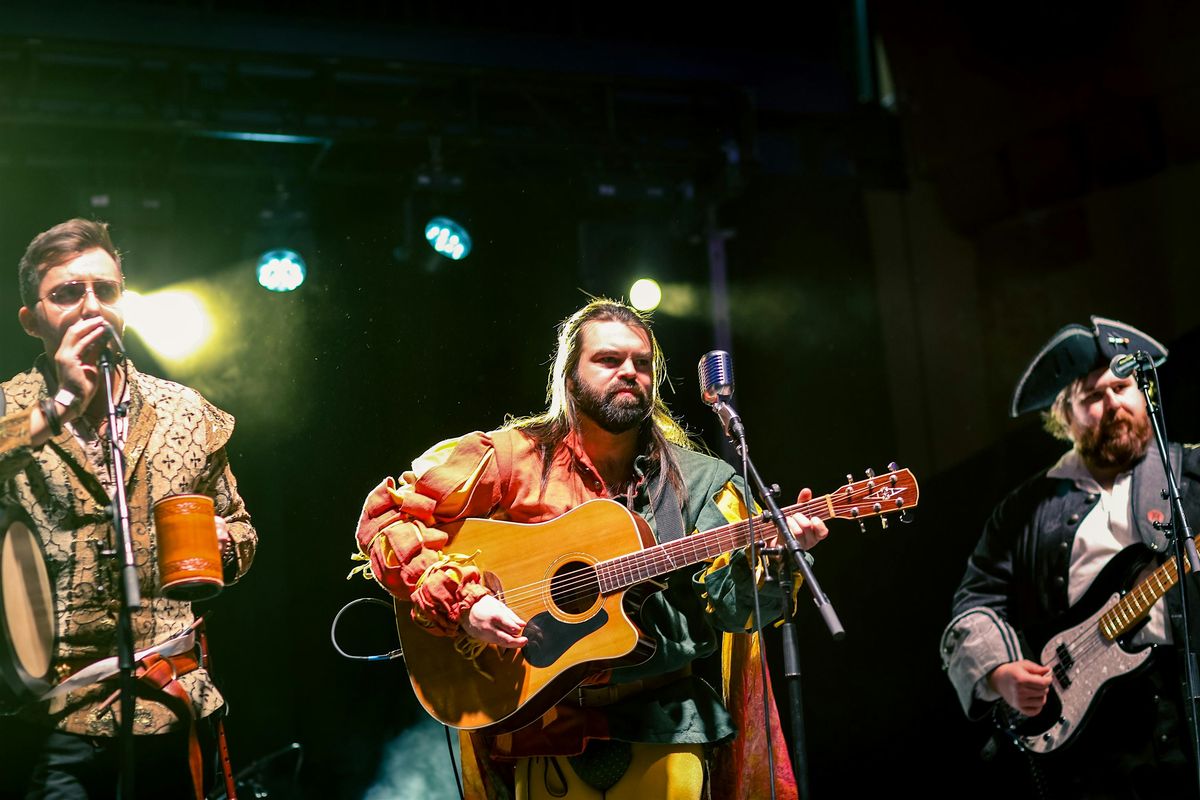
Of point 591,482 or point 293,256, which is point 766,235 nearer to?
point 293,256

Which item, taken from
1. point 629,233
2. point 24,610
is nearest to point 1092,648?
point 629,233

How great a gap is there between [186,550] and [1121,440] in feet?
11.7

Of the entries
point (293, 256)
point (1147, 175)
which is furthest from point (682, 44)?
point (293, 256)

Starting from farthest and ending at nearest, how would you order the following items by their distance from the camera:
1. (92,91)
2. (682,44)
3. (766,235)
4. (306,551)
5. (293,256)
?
(682,44) < (766,235) < (92,91) < (293,256) < (306,551)

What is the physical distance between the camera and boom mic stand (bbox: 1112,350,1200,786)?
3.81 metres

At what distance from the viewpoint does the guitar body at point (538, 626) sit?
3617 mm

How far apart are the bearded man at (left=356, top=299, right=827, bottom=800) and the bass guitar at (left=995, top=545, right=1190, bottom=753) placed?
120 cm

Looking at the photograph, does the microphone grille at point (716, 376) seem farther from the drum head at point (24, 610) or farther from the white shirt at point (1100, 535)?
the white shirt at point (1100, 535)

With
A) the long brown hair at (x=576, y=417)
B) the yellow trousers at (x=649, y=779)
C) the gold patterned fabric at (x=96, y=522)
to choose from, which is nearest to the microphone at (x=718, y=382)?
the long brown hair at (x=576, y=417)

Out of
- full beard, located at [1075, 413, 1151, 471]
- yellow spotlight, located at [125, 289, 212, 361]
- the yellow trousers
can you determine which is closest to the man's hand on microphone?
the yellow trousers

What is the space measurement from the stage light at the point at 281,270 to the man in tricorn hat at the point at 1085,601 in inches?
130

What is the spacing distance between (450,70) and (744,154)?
1.76 m

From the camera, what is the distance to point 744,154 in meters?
6.91

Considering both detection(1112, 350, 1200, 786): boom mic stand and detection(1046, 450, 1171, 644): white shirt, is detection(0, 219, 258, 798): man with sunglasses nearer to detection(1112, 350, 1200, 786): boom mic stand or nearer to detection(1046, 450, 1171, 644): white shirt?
detection(1112, 350, 1200, 786): boom mic stand
